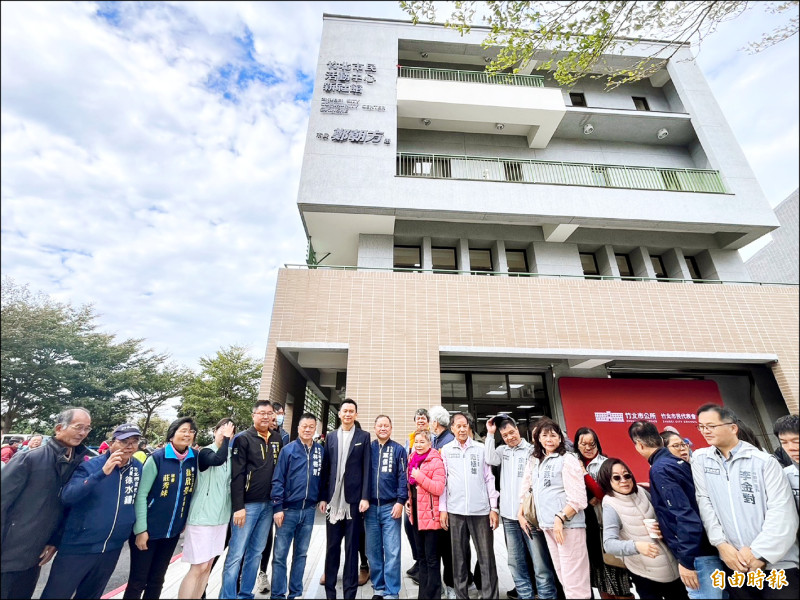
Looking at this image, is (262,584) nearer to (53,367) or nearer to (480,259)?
(480,259)

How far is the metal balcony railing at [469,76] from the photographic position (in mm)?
10242

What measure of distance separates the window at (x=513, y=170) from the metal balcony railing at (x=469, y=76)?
240cm

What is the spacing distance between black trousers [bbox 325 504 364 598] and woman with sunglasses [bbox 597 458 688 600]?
2168 mm

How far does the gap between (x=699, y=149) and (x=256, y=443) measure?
46.9 ft

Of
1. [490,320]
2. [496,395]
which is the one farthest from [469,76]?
[496,395]

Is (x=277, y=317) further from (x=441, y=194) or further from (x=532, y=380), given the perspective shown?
(x=532, y=380)

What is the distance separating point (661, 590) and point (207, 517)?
3.64 m

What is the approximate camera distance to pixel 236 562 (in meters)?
3.04

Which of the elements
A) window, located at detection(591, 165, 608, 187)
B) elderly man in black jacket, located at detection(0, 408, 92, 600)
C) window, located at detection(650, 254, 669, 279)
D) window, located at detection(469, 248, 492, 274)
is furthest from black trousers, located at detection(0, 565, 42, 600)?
window, located at detection(650, 254, 669, 279)

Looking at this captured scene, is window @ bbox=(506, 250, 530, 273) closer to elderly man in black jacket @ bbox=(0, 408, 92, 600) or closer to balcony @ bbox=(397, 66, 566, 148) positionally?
balcony @ bbox=(397, 66, 566, 148)

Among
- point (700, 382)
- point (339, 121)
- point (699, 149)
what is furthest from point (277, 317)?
point (699, 149)

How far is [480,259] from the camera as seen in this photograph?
32.8 feet

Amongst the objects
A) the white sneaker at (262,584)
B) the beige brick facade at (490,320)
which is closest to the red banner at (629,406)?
the beige brick facade at (490,320)

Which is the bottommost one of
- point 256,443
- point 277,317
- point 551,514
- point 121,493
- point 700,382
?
point 551,514
